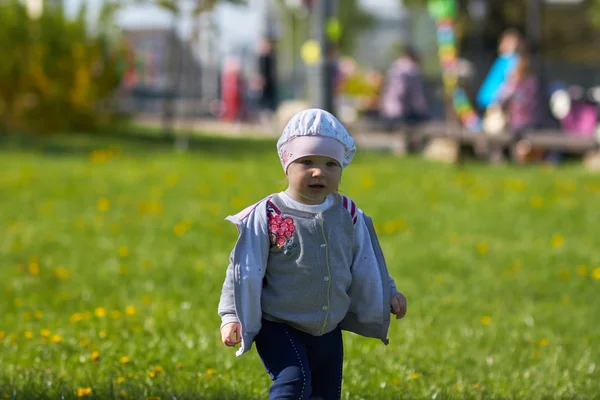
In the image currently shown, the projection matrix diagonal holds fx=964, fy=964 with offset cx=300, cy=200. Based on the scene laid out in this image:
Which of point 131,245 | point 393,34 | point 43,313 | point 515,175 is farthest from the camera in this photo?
point 393,34

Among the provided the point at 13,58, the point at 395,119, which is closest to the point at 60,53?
the point at 13,58

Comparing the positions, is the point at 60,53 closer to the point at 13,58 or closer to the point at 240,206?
the point at 13,58

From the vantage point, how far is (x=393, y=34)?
33.6m

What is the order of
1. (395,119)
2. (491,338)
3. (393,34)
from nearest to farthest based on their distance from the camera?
(491,338)
(395,119)
(393,34)

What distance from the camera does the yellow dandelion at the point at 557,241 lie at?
9062 mm

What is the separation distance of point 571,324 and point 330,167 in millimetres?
3668

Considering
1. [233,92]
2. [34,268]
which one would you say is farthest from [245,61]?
[34,268]

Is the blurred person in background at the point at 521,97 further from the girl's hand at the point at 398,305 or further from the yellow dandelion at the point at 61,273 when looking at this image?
the girl's hand at the point at 398,305

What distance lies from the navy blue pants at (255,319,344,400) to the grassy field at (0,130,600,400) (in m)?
0.73

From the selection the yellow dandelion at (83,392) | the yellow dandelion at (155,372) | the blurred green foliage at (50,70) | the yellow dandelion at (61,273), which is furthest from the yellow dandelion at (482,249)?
the blurred green foliage at (50,70)

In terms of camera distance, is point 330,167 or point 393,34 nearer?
point 330,167

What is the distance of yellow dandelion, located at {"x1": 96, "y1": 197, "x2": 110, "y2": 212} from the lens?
35.8ft

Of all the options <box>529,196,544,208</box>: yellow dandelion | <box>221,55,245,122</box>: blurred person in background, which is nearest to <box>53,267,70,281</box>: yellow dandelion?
<box>529,196,544,208</box>: yellow dandelion

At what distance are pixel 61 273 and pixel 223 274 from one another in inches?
52.4
